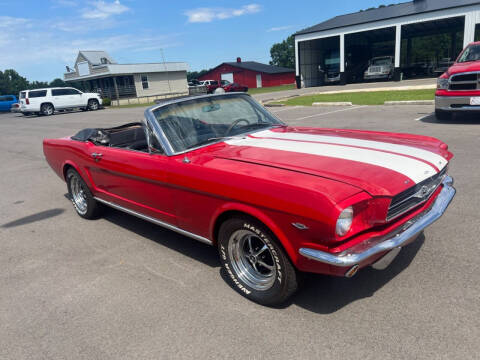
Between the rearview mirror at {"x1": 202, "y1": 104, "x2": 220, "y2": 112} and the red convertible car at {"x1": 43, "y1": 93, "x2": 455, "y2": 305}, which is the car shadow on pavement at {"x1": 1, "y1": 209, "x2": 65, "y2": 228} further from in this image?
the rearview mirror at {"x1": 202, "y1": 104, "x2": 220, "y2": 112}

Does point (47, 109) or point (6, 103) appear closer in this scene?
point (47, 109)

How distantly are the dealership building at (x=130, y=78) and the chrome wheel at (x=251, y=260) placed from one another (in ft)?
124

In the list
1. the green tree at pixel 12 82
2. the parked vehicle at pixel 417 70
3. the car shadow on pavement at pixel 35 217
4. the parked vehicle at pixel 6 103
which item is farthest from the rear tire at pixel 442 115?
the green tree at pixel 12 82

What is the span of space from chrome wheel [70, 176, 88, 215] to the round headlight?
3768 mm

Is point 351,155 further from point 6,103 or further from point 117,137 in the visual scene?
point 6,103

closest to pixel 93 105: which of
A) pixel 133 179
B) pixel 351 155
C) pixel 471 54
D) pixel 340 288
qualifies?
pixel 471 54

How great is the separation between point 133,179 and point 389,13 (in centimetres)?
3082

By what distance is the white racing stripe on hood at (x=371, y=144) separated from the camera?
2970mm

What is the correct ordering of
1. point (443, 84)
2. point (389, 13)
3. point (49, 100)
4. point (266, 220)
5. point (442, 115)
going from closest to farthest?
point (266, 220) < point (443, 84) < point (442, 115) < point (49, 100) < point (389, 13)

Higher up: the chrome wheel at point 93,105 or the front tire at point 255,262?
the chrome wheel at point 93,105

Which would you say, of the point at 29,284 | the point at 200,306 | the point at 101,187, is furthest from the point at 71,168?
the point at 200,306

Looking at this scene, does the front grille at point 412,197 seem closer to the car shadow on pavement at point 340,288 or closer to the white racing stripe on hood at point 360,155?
the white racing stripe on hood at point 360,155

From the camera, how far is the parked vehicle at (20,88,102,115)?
26641 mm

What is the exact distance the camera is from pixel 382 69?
97.0ft
